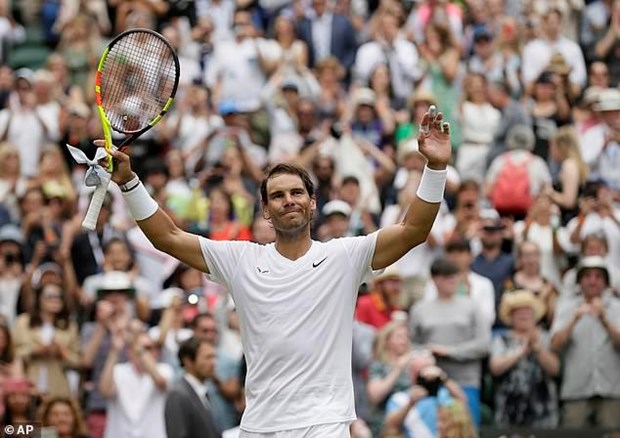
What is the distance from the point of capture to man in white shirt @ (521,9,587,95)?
62.5ft

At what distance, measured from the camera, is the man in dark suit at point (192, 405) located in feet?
34.5

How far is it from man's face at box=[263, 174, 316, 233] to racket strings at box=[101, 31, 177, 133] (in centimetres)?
84

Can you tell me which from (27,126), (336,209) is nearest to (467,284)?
(336,209)

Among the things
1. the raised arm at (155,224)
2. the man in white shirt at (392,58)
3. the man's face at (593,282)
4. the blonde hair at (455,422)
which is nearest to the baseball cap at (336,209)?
the man's face at (593,282)

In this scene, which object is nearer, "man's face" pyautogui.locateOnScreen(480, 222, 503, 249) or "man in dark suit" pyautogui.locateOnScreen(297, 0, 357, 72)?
"man's face" pyautogui.locateOnScreen(480, 222, 503, 249)

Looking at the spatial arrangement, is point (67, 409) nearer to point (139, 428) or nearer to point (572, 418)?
point (139, 428)

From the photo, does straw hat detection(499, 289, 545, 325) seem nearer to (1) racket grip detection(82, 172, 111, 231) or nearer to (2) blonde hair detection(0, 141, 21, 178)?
(2) blonde hair detection(0, 141, 21, 178)

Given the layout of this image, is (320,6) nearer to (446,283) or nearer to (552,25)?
(552,25)

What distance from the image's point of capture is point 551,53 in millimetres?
19141

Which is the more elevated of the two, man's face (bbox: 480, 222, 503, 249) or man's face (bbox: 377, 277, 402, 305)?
man's face (bbox: 480, 222, 503, 249)

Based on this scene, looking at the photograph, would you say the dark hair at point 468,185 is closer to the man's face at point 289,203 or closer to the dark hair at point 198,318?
the dark hair at point 198,318

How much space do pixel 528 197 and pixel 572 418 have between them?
325 cm

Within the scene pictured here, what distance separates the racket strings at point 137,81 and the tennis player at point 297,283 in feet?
1.97

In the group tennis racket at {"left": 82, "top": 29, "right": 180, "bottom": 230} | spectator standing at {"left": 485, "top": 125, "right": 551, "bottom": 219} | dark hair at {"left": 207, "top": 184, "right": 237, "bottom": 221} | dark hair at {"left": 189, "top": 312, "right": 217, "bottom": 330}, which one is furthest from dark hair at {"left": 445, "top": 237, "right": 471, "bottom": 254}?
tennis racket at {"left": 82, "top": 29, "right": 180, "bottom": 230}
